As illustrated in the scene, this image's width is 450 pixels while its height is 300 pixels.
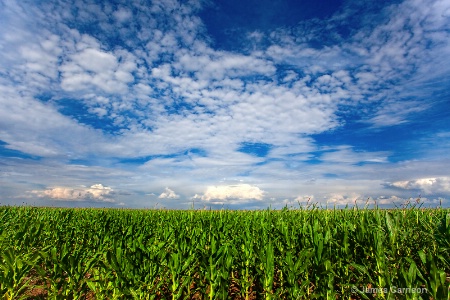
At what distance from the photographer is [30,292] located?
302 inches

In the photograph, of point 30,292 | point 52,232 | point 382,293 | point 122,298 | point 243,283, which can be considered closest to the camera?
point 382,293

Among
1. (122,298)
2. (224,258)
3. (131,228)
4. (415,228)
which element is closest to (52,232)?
(131,228)

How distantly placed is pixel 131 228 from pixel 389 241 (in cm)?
718

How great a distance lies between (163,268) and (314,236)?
3.38 m

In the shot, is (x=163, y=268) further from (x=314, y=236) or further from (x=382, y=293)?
(x=382, y=293)

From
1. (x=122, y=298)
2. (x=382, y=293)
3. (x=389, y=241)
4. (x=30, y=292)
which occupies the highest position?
(x=389, y=241)

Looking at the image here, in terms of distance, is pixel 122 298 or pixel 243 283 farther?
pixel 243 283

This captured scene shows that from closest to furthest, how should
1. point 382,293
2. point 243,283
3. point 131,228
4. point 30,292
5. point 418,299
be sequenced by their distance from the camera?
point 418,299 → point 382,293 → point 243,283 → point 30,292 → point 131,228

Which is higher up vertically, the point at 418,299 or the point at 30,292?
the point at 418,299

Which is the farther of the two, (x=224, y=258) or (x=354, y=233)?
(x=354, y=233)

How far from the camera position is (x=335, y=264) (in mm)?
6207

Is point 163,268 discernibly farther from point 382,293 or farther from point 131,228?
point 382,293

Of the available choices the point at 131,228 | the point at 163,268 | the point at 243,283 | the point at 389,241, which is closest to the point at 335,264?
the point at 389,241

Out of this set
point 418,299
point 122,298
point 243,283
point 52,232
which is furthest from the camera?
point 52,232
